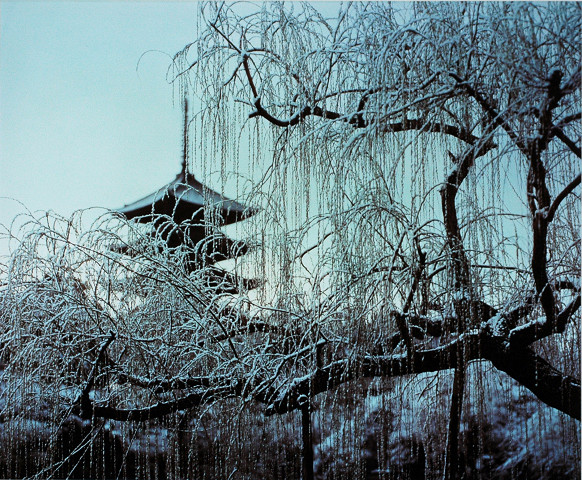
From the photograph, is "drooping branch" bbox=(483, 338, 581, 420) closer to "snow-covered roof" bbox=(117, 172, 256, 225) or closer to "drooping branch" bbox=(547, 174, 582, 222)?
"drooping branch" bbox=(547, 174, 582, 222)

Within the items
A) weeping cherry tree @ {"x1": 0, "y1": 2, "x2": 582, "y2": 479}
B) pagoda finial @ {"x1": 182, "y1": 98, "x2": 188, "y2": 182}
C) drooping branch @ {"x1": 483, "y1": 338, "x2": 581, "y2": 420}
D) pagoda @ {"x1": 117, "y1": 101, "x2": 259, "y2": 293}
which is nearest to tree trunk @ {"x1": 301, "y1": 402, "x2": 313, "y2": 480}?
weeping cherry tree @ {"x1": 0, "y1": 2, "x2": 582, "y2": 479}

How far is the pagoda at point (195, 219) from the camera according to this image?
1.94m

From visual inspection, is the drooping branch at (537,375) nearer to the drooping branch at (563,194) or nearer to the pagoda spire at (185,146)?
the drooping branch at (563,194)

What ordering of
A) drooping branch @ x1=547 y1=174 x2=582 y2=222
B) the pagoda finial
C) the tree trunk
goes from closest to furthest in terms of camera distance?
drooping branch @ x1=547 y1=174 x2=582 y2=222, the tree trunk, the pagoda finial

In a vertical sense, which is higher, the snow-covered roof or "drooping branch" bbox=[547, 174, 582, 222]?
the snow-covered roof

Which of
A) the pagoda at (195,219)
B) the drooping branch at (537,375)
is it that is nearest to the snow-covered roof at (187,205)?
the pagoda at (195,219)

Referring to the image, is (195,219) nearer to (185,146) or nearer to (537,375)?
(185,146)

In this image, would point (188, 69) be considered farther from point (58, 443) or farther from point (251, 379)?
point (58, 443)

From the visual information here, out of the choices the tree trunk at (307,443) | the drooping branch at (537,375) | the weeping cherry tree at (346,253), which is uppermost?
the weeping cherry tree at (346,253)

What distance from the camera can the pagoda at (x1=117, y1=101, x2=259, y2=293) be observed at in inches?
76.2

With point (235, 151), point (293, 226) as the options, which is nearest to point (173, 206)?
point (235, 151)

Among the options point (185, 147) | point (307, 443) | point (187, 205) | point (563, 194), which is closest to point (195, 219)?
point (187, 205)

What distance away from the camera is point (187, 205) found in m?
1.98

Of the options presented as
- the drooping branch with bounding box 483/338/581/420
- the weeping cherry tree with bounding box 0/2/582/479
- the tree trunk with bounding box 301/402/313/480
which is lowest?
the tree trunk with bounding box 301/402/313/480
